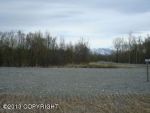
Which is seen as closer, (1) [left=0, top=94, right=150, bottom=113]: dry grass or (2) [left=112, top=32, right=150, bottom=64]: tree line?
(1) [left=0, top=94, right=150, bottom=113]: dry grass

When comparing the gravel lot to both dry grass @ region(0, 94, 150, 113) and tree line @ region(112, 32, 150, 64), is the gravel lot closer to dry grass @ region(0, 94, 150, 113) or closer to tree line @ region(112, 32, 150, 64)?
dry grass @ region(0, 94, 150, 113)

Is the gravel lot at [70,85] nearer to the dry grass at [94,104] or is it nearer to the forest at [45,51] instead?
the dry grass at [94,104]

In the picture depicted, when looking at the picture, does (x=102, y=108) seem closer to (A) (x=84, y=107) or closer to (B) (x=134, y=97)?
(A) (x=84, y=107)

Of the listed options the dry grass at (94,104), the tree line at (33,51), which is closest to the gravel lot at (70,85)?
the dry grass at (94,104)

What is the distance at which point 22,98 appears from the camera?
324 inches

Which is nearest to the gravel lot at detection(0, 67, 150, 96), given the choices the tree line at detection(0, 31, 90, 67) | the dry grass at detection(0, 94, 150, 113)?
the dry grass at detection(0, 94, 150, 113)

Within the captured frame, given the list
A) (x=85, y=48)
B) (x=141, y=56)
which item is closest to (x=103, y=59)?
(x=85, y=48)

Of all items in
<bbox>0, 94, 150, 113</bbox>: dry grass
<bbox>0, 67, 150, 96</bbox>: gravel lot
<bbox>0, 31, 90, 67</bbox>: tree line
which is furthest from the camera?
<bbox>0, 31, 90, 67</bbox>: tree line

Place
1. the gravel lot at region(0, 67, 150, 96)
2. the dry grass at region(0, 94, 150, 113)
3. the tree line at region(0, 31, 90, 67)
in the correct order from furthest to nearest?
the tree line at region(0, 31, 90, 67) → the gravel lot at region(0, 67, 150, 96) → the dry grass at region(0, 94, 150, 113)

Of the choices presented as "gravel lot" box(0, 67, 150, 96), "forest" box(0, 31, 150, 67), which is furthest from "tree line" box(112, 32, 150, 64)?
"gravel lot" box(0, 67, 150, 96)

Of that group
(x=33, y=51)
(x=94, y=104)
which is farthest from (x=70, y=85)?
(x=33, y=51)

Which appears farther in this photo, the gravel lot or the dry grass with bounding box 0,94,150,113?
the gravel lot

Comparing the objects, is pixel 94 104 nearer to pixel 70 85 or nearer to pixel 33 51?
pixel 70 85

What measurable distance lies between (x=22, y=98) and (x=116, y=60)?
224 feet
